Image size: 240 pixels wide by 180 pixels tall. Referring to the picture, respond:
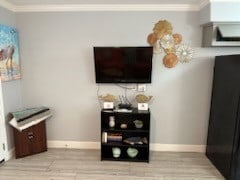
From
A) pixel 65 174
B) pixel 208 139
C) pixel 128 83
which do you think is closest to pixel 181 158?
pixel 208 139

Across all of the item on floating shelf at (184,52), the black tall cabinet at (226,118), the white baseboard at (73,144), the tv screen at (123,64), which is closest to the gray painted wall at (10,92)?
the white baseboard at (73,144)

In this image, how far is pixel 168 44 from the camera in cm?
296

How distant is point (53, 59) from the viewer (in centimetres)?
311

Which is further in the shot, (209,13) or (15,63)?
(15,63)

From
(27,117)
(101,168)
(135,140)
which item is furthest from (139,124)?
(27,117)

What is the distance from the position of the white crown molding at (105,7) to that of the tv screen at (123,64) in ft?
1.92

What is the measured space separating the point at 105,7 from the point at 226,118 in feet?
7.17

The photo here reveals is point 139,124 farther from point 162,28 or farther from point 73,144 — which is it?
point 162,28

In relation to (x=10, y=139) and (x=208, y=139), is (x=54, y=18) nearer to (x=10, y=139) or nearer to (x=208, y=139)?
(x=10, y=139)

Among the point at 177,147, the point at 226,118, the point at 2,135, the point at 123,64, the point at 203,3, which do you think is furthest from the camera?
the point at 177,147

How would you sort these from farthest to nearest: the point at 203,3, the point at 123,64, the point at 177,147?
the point at 177,147 < the point at 123,64 < the point at 203,3

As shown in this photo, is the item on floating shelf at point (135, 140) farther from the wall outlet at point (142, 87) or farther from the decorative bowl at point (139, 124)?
the wall outlet at point (142, 87)

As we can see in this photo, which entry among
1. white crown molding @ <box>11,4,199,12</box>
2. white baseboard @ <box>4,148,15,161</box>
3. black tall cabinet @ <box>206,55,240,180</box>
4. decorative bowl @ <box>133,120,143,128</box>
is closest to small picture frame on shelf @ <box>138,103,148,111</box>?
decorative bowl @ <box>133,120,143,128</box>

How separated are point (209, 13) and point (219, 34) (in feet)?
0.98
